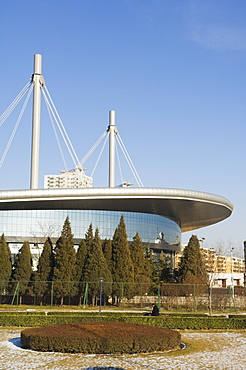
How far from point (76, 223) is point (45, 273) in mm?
9692

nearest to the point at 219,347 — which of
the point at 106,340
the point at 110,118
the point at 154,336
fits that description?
the point at 154,336

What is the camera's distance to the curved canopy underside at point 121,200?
4122 cm

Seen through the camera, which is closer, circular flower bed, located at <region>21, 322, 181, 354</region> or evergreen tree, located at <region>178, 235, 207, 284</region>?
circular flower bed, located at <region>21, 322, 181, 354</region>

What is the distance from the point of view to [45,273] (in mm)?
37188

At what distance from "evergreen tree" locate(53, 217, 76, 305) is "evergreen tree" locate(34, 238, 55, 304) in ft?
2.41

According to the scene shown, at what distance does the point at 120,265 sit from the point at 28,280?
7.51 metres

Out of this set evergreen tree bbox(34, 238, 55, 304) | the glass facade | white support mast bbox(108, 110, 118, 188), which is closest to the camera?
evergreen tree bbox(34, 238, 55, 304)

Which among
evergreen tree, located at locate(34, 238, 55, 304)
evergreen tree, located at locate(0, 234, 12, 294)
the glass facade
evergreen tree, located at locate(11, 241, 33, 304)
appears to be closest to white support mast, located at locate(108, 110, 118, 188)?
the glass facade

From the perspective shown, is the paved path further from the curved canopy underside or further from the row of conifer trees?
the curved canopy underside

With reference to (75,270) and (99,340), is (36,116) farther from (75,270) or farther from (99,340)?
(99,340)

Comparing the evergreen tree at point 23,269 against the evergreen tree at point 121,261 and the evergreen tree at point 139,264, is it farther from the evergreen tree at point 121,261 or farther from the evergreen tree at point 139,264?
the evergreen tree at point 139,264

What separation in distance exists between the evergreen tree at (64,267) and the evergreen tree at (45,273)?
0.74 m

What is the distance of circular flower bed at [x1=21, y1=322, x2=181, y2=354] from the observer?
13.2 m

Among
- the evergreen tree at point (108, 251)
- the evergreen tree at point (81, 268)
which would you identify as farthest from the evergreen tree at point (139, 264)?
the evergreen tree at point (81, 268)
